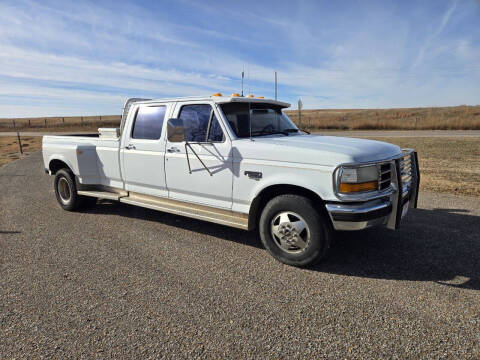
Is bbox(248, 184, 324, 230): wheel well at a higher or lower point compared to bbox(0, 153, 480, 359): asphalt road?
higher

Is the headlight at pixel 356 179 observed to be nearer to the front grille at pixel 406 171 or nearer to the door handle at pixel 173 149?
the front grille at pixel 406 171

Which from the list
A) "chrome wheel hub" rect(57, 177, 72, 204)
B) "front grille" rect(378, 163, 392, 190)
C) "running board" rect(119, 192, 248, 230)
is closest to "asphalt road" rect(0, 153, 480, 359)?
"running board" rect(119, 192, 248, 230)

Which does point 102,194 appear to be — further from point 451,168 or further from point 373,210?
point 451,168

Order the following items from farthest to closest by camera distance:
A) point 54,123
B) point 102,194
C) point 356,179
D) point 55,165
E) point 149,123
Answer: point 54,123 → point 55,165 → point 102,194 → point 149,123 → point 356,179

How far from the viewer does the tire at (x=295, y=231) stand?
3881 millimetres

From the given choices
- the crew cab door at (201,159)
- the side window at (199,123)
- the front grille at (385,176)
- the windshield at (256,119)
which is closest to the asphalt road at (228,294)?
the crew cab door at (201,159)

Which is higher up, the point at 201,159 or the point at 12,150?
the point at 201,159

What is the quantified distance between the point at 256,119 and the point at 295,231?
1733mm

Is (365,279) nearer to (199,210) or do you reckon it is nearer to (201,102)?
(199,210)

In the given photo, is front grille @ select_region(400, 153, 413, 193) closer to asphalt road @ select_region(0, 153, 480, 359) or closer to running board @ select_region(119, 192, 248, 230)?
asphalt road @ select_region(0, 153, 480, 359)

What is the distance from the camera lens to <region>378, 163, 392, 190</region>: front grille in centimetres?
387

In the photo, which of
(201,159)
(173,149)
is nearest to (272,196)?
(201,159)

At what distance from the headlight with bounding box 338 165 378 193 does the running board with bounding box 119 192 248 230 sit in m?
1.32

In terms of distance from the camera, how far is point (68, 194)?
22.3ft
